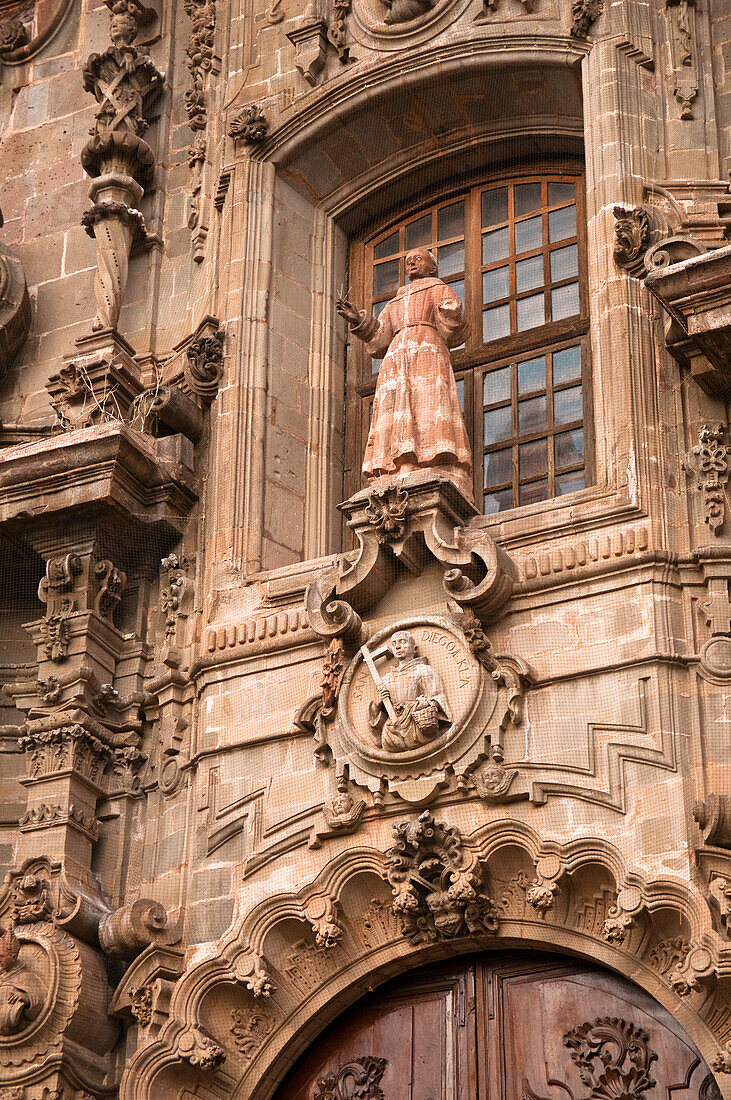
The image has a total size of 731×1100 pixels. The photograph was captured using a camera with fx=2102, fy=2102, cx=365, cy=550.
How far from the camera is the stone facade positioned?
40.1 ft

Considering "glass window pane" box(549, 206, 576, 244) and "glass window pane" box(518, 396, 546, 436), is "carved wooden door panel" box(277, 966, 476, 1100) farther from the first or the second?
"glass window pane" box(549, 206, 576, 244)

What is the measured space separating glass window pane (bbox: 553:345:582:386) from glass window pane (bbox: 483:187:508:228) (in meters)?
1.39

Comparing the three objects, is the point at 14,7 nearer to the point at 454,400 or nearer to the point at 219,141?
the point at 219,141

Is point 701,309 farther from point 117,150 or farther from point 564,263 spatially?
point 117,150

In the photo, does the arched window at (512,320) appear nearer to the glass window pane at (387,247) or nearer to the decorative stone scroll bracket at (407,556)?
the glass window pane at (387,247)

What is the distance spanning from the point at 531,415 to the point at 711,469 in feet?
6.58

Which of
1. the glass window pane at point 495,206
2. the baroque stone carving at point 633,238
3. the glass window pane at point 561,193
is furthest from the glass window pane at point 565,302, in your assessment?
the baroque stone carving at point 633,238

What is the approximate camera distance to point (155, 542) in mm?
14602

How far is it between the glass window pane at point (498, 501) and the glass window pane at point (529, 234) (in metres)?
1.99

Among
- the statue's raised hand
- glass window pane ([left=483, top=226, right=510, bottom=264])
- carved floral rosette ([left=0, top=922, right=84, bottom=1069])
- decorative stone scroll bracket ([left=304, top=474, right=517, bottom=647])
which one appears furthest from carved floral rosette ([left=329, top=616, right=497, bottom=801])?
glass window pane ([left=483, top=226, right=510, bottom=264])

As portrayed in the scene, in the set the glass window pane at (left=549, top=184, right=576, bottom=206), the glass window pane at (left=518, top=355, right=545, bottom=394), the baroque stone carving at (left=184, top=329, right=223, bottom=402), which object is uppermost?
the glass window pane at (left=549, top=184, right=576, bottom=206)

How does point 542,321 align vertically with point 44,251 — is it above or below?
below

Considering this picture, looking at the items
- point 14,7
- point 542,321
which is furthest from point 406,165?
point 14,7

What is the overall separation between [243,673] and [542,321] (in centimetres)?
336
